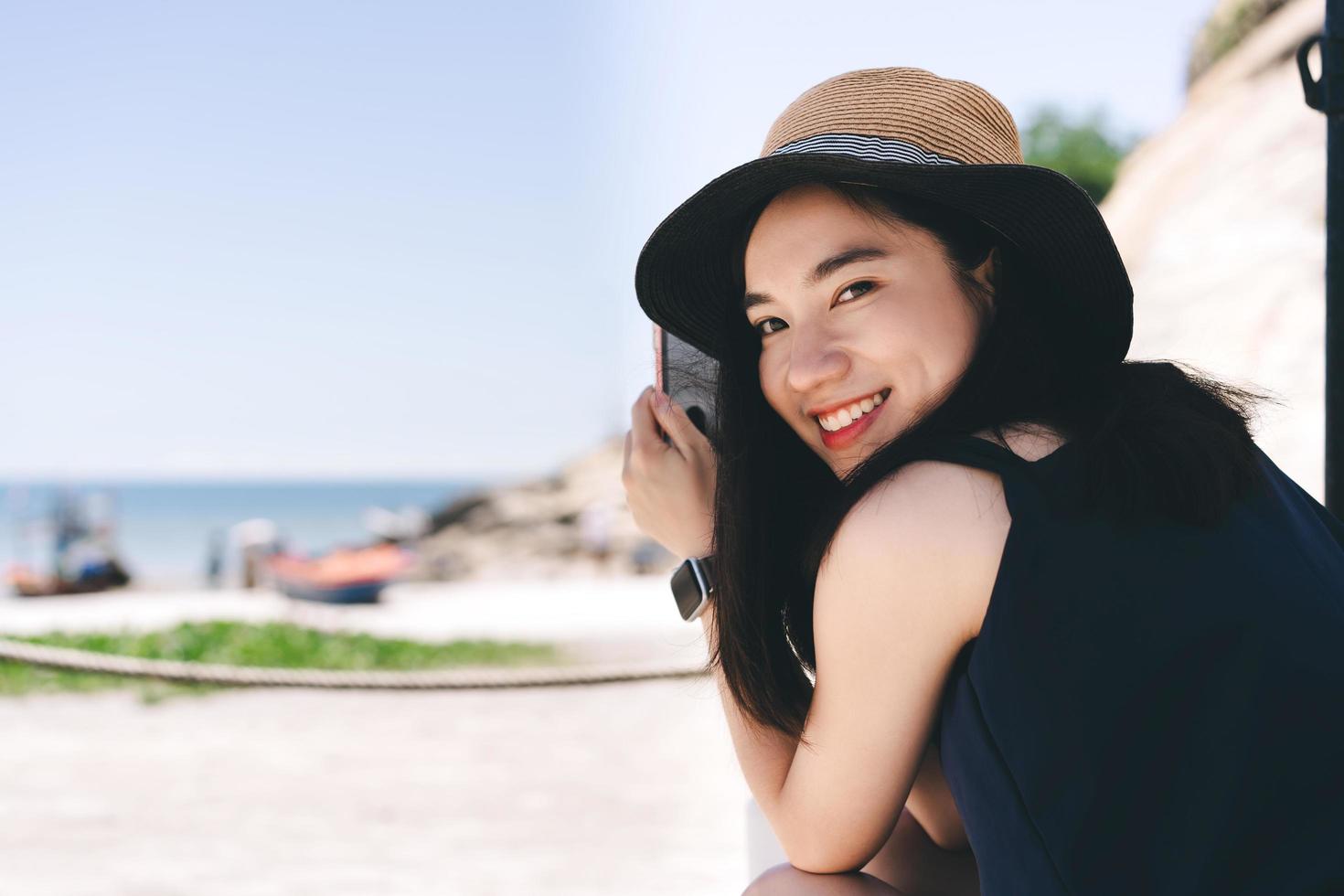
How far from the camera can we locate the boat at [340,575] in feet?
38.7

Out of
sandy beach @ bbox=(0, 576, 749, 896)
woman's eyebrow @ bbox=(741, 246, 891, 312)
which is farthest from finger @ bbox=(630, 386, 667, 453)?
sandy beach @ bbox=(0, 576, 749, 896)

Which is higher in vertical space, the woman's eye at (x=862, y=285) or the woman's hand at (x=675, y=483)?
the woman's eye at (x=862, y=285)

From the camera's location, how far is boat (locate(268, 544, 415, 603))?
11.8m

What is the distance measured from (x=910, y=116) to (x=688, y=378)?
0.59 metres

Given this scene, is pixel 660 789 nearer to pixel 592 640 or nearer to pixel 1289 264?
pixel 592 640

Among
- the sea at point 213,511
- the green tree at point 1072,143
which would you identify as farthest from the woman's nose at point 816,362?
the sea at point 213,511

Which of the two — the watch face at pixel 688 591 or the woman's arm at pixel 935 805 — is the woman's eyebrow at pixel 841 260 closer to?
the watch face at pixel 688 591

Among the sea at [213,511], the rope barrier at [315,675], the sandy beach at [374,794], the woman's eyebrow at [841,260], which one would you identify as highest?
the woman's eyebrow at [841,260]

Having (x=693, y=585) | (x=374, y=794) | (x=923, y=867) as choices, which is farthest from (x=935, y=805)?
(x=374, y=794)

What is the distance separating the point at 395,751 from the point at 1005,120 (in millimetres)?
4172

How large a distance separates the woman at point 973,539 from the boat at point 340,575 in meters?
10.7

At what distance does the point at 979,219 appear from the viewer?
1.35 m

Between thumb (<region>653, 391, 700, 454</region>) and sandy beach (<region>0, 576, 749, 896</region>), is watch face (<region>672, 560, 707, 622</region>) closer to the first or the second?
thumb (<region>653, 391, 700, 454</region>)

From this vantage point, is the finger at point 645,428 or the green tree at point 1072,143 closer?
the finger at point 645,428
